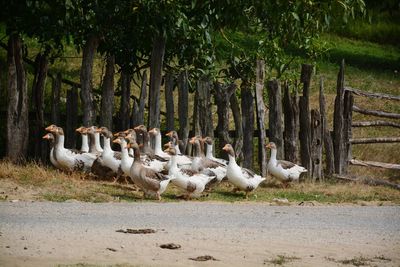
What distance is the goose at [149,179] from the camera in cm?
1513

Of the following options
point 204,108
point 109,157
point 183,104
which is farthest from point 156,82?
point 109,157

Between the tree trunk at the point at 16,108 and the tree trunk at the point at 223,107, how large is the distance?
3.47 metres

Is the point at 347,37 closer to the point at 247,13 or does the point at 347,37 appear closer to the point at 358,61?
the point at 358,61

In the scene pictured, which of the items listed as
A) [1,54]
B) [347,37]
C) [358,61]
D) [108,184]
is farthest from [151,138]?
[347,37]

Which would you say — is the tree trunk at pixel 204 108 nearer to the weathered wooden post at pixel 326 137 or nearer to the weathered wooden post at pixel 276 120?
the weathered wooden post at pixel 276 120

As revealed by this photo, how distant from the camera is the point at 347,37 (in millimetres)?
38531

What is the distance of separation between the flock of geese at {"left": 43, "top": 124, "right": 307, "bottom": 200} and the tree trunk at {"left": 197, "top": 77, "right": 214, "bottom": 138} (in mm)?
278

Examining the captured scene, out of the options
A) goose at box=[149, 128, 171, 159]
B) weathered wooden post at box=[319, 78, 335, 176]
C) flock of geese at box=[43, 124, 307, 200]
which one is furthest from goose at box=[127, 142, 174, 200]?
weathered wooden post at box=[319, 78, 335, 176]

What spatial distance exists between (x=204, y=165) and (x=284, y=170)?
162 centimetres

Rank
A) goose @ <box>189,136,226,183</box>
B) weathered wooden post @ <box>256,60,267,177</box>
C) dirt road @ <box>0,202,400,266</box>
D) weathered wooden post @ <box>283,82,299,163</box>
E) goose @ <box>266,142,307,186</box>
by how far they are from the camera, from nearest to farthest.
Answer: dirt road @ <box>0,202,400,266</box>
goose @ <box>189,136,226,183</box>
goose @ <box>266,142,307,186</box>
weathered wooden post @ <box>256,60,267,177</box>
weathered wooden post @ <box>283,82,299,163</box>

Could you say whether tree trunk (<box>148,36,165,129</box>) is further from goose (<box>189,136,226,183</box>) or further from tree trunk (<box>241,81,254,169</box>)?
tree trunk (<box>241,81,254,169</box>)

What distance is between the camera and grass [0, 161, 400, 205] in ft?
49.5

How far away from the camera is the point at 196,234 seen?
12109 mm

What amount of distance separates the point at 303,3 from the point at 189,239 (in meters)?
6.24
